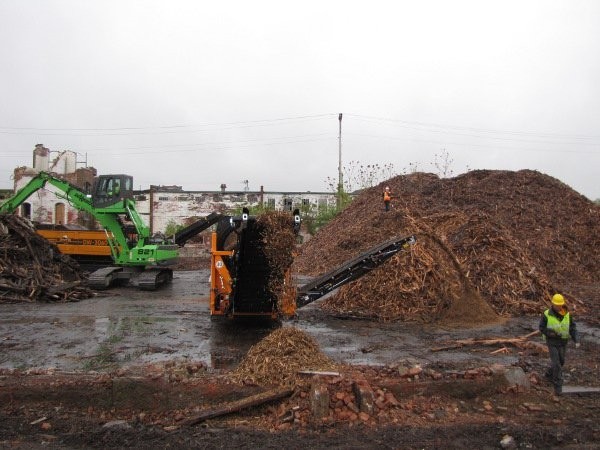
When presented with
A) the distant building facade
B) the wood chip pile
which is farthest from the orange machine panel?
the distant building facade

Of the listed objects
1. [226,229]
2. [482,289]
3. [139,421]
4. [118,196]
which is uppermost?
[118,196]

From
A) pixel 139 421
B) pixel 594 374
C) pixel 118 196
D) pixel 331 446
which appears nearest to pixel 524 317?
pixel 594 374

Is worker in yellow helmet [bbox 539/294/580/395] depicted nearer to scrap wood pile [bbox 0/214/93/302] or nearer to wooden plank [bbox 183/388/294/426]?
wooden plank [bbox 183/388/294/426]

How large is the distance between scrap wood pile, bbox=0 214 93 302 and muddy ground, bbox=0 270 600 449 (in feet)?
14.1

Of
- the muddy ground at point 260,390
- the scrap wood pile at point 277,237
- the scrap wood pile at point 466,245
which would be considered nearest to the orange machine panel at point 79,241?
the scrap wood pile at point 466,245

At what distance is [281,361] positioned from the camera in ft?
20.4

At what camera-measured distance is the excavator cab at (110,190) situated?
49.0ft

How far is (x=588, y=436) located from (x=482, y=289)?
21.3 ft

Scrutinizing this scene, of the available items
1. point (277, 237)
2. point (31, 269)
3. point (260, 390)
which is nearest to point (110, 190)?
Result: point (31, 269)

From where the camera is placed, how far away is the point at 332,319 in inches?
406

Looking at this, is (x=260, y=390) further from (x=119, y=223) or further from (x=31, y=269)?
Answer: (x=119, y=223)

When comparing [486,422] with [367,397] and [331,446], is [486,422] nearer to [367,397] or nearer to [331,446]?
[367,397]

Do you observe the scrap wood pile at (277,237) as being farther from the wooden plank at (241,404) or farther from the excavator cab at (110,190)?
the excavator cab at (110,190)

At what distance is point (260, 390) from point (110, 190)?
10961 mm
